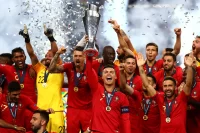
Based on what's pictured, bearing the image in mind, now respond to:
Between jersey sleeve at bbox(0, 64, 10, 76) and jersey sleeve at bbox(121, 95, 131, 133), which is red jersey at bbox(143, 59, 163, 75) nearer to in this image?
jersey sleeve at bbox(121, 95, 131, 133)

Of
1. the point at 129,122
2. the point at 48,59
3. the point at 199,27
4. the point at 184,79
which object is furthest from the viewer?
the point at 199,27

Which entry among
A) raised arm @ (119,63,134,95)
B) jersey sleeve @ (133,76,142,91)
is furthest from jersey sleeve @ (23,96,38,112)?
jersey sleeve @ (133,76,142,91)

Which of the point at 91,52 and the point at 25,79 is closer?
the point at 91,52

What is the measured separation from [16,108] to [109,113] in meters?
1.62

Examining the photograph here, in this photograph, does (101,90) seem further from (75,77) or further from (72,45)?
(72,45)

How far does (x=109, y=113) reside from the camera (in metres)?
9.50

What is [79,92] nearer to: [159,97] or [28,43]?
[28,43]

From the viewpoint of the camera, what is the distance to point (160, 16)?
17328mm

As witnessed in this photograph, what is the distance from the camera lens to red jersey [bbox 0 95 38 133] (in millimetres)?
10367

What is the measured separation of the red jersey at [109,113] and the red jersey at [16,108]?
1232 mm

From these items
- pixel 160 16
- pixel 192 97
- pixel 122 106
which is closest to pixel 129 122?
pixel 122 106

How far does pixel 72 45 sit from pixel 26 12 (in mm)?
1549

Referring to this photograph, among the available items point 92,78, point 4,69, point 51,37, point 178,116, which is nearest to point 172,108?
point 178,116

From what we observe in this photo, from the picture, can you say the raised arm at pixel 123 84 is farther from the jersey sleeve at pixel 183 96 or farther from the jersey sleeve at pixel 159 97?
the jersey sleeve at pixel 183 96
